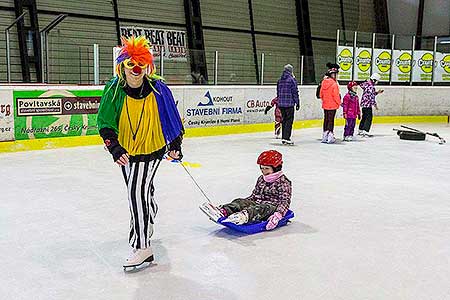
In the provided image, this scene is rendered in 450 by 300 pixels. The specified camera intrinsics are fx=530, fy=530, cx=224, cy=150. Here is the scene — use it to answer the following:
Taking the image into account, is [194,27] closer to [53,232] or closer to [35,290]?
[53,232]

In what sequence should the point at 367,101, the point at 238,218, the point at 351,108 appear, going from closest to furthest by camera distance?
1. the point at 238,218
2. the point at 351,108
3. the point at 367,101

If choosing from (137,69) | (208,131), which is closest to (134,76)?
(137,69)

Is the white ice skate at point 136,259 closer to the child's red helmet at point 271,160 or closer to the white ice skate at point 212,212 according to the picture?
the white ice skate at point 212,212

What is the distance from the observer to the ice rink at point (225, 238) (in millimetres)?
2863

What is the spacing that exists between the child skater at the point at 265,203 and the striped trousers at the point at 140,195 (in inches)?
28.8

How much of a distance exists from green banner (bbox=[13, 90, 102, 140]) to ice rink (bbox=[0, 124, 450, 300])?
1.18 m

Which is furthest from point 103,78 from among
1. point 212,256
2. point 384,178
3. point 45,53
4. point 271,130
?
point 212,256

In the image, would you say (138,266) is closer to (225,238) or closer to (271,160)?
(225,238)

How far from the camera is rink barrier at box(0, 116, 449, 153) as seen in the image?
7.95 metres

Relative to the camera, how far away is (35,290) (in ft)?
9.12

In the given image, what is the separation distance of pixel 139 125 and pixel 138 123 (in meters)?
0.01

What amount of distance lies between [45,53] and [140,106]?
724 cm

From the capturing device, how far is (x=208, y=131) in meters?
10.7

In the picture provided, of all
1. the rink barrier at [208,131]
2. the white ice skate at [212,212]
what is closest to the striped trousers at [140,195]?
the white ice skate at [212,212]
